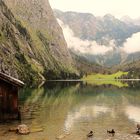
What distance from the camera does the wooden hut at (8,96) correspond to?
1734 inches

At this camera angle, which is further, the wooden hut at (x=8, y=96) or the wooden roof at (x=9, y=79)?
the wooden hut at (x=8, y=96)

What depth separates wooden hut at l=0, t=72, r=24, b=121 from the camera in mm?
44031

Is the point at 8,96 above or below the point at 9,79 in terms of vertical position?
below

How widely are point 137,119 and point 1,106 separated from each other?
20148 mm

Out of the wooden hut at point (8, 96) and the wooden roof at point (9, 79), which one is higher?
the wooden roof at point (9, 79)

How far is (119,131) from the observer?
132 ft

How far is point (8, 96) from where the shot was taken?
44562mm

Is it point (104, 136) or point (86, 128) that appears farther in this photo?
point (86, 128)

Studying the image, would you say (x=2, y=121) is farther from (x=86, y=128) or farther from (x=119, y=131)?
(x=119, y=131)

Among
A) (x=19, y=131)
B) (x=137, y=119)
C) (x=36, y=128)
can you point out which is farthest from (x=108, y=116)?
(x=19, y=131)

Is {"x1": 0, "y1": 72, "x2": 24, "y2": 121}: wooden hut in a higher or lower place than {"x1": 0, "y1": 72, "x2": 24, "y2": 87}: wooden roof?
lower

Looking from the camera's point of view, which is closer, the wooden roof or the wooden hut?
the wooden roof

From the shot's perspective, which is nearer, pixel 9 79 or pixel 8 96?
pixel 9 79

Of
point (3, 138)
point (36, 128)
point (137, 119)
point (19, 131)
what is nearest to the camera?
point (3, 138)
